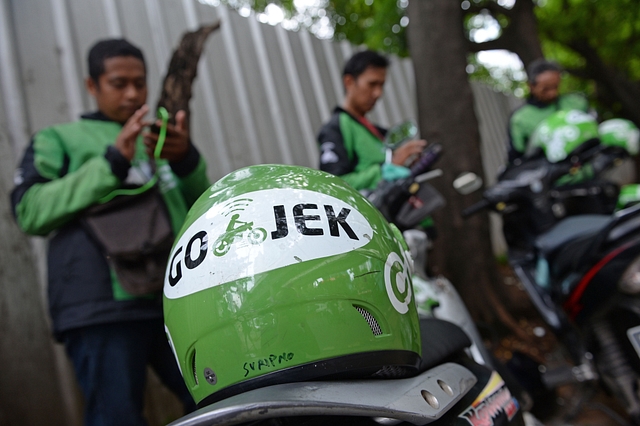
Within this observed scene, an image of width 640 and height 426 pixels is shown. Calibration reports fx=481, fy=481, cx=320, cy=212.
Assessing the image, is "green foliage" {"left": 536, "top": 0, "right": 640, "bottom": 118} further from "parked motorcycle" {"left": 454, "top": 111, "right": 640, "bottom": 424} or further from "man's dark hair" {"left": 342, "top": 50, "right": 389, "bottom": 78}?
"man's dark hair" {"left": 342, "top": 50, "right": 389, "bottom": 78}

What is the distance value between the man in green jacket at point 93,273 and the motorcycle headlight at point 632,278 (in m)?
1.57

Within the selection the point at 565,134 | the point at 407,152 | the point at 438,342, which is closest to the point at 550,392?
the point at 565,134

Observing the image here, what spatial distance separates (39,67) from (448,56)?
104 inches

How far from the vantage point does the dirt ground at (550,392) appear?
2203 mm

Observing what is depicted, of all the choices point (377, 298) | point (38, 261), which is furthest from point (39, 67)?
point (377, 298)

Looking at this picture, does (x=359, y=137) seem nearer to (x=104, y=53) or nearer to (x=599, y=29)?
(x=104, y=53)

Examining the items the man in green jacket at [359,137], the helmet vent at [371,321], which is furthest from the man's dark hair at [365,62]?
the helmet vent at [371,321]

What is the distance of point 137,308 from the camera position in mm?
1449

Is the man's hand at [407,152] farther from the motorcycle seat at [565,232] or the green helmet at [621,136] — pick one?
the green helmet at [621,136]

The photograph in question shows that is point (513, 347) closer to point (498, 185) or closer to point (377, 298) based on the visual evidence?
point (498, 185)

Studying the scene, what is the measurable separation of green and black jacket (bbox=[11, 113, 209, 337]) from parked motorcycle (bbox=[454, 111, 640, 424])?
1.23 meters

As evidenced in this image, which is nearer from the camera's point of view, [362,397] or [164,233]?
[362,397]

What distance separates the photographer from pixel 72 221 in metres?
1.50

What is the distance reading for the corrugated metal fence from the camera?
211 cm
